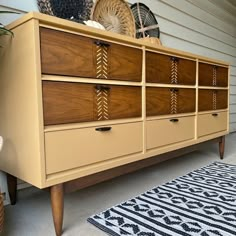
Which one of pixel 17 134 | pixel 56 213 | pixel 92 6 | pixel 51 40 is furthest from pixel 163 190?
pixel 92 6

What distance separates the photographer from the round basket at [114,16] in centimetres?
175

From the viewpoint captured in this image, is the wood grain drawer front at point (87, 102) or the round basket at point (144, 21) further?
the round basket at point (144, 21)

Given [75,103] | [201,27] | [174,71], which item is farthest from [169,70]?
[201,27]

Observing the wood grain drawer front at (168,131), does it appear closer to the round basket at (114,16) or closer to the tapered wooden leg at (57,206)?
the tapered wooden leg at (57,206)

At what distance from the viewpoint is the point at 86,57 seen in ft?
3.89

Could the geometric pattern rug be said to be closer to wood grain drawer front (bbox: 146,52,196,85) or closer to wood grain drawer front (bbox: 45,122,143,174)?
wood grain drawer front (bbox: 45,122,143,174)

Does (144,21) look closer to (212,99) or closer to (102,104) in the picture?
(212,99)

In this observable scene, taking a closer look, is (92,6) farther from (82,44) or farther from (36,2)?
(82,44)

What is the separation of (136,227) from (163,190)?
0.54 m

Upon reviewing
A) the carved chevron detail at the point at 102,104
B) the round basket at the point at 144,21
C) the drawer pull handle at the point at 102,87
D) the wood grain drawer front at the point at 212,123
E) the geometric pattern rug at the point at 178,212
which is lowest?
the geometric pattern rug at the point at 178,212

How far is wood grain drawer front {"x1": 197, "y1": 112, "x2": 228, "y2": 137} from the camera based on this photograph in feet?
7.05

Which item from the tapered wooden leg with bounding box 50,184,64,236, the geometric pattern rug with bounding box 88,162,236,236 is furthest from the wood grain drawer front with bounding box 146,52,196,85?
the tapered wooden leg with bounding box 50,184,64,236

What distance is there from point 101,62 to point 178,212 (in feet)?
3.00

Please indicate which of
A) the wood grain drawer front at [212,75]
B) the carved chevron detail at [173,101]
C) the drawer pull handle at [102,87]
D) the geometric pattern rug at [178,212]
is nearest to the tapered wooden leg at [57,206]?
the geometric pattern rug at [178,212]
